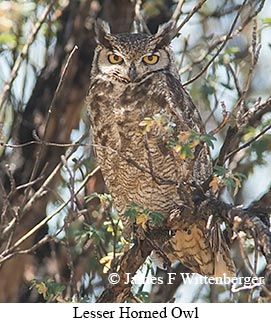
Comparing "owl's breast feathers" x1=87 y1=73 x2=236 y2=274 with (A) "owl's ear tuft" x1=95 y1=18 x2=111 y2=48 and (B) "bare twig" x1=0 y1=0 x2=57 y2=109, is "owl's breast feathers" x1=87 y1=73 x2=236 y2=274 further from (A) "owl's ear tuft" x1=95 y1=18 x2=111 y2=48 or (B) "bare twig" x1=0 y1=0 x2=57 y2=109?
(B) "bare twig" x1=0 y1=0 x2=57 y2=109

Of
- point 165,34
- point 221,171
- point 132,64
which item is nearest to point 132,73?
point 132,64

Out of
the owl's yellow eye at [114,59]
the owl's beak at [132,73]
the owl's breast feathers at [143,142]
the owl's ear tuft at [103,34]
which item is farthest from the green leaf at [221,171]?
the owl's ear tuft at [103,34]

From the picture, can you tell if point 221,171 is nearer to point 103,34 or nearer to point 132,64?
point 132,64

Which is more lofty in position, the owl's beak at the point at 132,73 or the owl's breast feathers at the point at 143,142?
the owl's beak at the point at 132,73

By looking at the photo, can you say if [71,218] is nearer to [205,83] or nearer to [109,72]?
[109,72]

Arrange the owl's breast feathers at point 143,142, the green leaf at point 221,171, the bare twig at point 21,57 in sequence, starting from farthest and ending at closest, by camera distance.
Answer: the bare twig at point 21,57 → the owl's breast feathers at point 143,142 → the green leaf at point 221,171

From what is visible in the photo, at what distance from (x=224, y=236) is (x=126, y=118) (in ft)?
2.07

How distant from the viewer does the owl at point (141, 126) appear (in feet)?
10.9

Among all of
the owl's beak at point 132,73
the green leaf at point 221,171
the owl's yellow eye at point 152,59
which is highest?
the owl's yellow eye at point 152,59

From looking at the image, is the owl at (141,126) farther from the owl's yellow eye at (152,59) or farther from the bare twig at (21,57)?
the bare twig at (21,57)

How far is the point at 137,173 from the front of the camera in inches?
136

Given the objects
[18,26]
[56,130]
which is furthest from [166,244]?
[18,26]

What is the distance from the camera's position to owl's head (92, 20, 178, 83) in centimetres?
341
